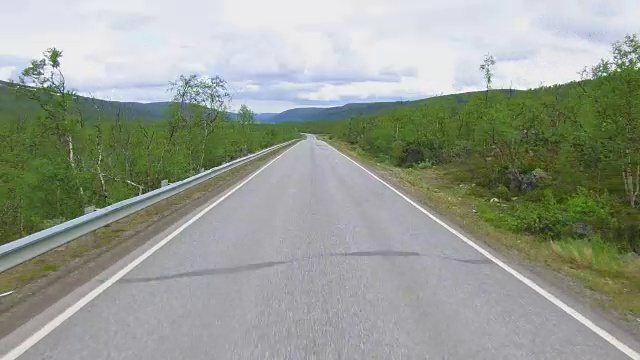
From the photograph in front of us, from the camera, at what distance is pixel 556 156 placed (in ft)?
114

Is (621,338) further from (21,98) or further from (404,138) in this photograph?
(404,138)

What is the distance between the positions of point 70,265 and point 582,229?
12321 mm

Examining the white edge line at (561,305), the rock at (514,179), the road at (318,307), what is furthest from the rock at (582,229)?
the rock at (514,179)

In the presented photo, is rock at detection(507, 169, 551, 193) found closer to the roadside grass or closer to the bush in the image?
the bush

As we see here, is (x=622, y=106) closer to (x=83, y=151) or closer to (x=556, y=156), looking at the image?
(x=556, y=156)

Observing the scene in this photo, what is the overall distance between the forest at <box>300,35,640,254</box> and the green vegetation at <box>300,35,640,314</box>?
0.18 ft

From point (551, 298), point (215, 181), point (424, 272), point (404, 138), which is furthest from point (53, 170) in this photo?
point (404, 138)

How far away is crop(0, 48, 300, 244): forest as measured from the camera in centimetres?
2222

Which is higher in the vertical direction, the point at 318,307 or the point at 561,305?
the point at 318,307

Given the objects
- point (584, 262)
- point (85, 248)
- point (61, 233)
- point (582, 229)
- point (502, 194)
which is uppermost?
point (61, 233)

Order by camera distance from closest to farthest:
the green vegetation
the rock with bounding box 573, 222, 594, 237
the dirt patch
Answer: the dirt patch → the green vegetation → the rock with bounding box 573, 222, 594, 237

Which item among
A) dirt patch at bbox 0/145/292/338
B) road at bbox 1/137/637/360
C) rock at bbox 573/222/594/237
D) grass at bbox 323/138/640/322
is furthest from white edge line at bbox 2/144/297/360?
rock at bbox 573/222/594/237

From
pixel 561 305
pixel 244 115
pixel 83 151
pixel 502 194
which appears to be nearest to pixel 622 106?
pixel 502 194

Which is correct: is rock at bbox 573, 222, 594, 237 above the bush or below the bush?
above
